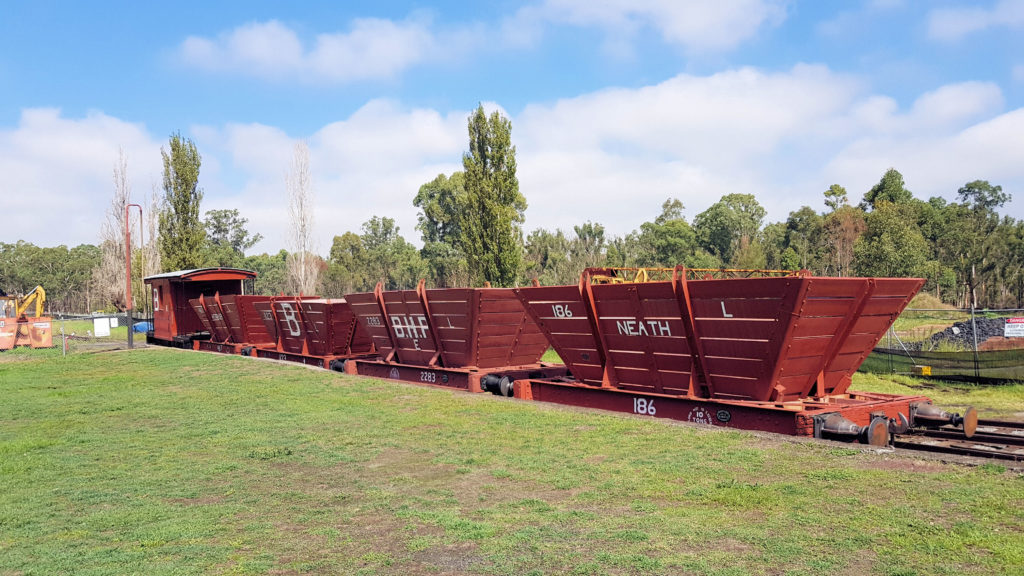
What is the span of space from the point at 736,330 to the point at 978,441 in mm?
4018

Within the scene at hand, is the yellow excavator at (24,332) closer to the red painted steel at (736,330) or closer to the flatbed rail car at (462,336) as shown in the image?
the flatbed rail car at (462,336)

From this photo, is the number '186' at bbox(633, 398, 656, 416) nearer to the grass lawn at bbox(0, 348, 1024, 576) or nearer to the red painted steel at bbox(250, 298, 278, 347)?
the grass lawn at bbox(0, 348, 1024, 576)

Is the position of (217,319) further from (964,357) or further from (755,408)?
(964,357)

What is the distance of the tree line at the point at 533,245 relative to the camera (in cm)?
4284

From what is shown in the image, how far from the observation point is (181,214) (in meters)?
50.9

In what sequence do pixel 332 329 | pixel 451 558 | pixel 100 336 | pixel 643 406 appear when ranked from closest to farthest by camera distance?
pixel 451 558 < pixel 643 406 < pixel 332 329 < pixel 100 336

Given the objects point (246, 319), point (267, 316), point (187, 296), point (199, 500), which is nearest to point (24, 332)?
point (187, 296)

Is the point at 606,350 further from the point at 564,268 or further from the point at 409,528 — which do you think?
the point at 564,268

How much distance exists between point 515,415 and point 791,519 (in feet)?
21.2

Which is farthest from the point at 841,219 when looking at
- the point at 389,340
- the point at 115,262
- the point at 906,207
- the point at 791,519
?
the point at 115,262

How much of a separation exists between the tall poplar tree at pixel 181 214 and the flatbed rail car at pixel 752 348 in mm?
45041

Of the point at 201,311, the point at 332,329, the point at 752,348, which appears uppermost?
the point at 201,311

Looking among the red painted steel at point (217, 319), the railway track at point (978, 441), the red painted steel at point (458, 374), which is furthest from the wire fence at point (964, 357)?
the red painted steel at point (217, 319)

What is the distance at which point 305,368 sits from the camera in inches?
831
